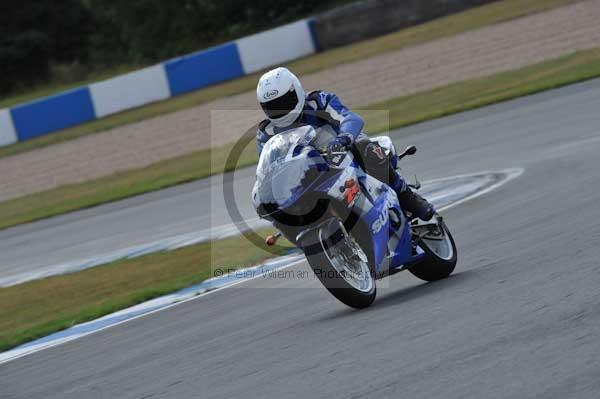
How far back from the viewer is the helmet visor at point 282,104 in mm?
6863

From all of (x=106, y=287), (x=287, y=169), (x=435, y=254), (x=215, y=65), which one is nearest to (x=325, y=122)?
(x=287, y=169)

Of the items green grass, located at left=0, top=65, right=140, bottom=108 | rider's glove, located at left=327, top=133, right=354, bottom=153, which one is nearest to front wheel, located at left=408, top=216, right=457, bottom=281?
rider's glove, located at left=327, top=133, right=354, bottom=153

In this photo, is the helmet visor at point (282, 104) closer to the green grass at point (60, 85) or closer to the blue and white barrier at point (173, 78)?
the blue and white barrier at point (173, 78)

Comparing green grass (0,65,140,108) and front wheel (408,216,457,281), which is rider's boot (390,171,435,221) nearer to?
front wheel (408,216,457,281)

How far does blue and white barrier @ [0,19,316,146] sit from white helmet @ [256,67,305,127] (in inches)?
913

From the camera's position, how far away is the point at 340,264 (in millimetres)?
6582

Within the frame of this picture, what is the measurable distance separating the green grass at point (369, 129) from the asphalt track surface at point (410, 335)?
8.12 m

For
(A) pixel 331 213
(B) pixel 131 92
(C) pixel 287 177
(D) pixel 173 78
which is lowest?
(B) pixel 131 92

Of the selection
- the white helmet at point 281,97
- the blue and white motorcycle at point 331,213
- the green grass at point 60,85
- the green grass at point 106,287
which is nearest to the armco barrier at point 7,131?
the green grass at point 60,85

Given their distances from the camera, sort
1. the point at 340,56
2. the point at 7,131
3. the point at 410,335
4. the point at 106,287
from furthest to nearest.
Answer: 1. the point at 7,131
2. the point at 340,56
3. the point at 106,287
4. the point at 410,335

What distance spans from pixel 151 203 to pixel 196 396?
11680 millimetres

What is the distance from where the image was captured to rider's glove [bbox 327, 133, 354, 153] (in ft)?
21.8

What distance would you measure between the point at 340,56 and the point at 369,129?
8.76 m

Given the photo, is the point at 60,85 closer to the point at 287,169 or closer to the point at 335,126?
the point at 335,126
